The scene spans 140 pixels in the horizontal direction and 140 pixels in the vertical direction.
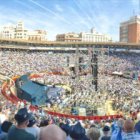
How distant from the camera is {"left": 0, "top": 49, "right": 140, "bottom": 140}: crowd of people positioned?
4.59 metres

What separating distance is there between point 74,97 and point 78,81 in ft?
31.7

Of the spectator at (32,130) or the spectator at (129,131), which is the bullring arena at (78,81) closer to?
the spectator at (129,131)

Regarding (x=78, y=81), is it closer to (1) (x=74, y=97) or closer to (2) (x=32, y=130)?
(1) (x=74, y=97)

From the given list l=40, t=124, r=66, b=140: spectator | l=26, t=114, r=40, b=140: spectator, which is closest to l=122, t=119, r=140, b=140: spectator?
l=40, t=124, r=66, b=140: spectator

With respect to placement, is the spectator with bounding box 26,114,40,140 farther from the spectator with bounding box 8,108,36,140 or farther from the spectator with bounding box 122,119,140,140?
the spectator with bounding box 122,119,140,140

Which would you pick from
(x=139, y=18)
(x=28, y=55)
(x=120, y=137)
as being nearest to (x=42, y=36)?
(x=139, y=18)

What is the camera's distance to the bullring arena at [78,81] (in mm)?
24298

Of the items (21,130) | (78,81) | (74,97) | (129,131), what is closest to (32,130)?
(21,130)

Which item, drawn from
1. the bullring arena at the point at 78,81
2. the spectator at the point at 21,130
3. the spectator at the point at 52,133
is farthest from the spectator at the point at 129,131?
the bullring arena at the point at 78,81

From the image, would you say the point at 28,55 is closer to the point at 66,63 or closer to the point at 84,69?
the point at 66,63

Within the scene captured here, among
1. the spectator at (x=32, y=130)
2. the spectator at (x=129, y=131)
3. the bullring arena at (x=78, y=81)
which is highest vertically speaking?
the spectator at (x=32, y=130)

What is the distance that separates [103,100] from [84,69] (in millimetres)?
16950

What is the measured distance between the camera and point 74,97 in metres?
28.0

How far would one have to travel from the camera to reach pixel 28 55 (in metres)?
60.1
